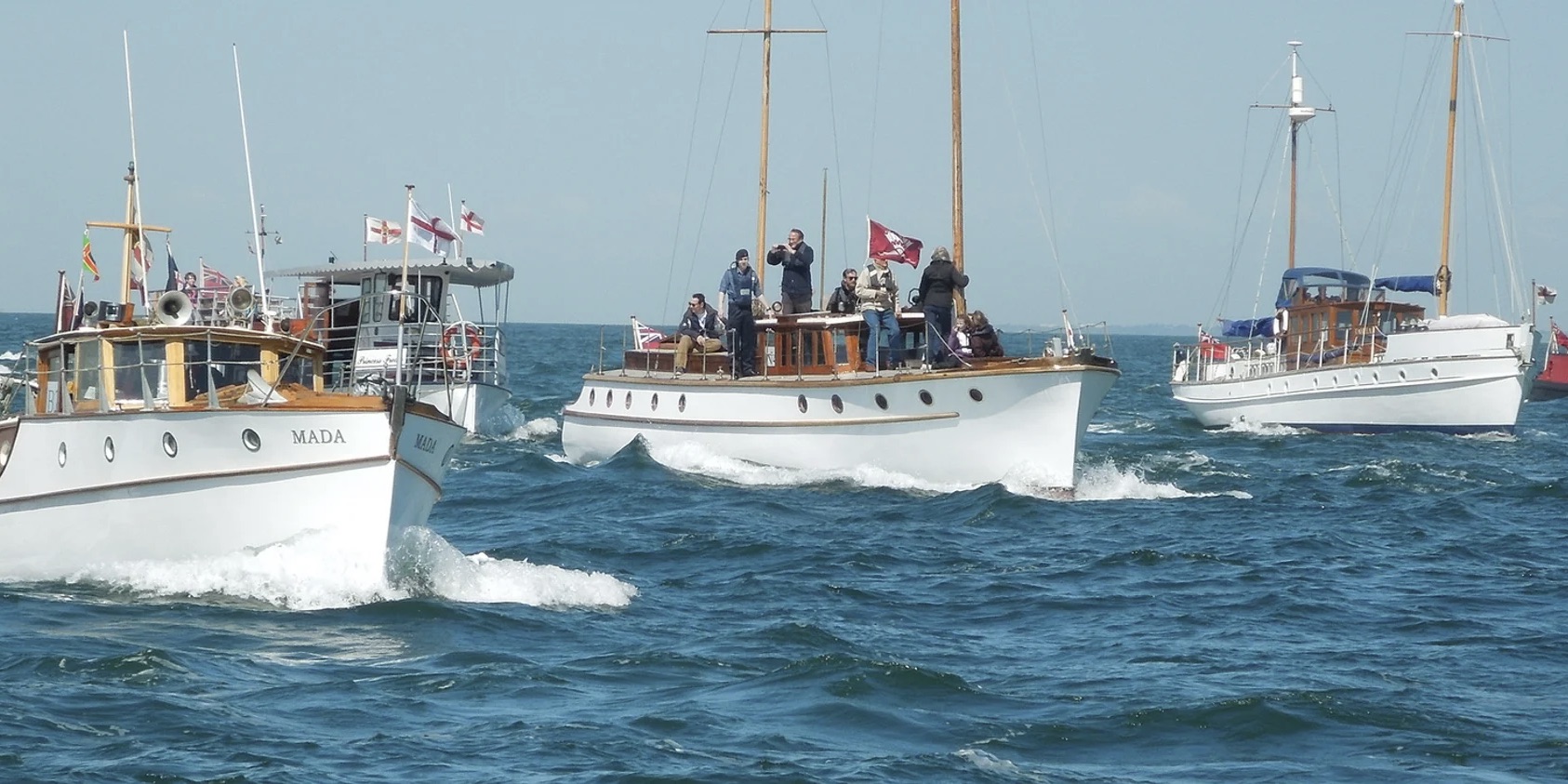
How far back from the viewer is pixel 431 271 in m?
43.0

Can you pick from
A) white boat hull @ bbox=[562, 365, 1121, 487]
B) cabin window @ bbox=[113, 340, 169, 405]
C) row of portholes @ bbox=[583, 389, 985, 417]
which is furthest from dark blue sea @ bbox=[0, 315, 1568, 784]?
row of portholes @ bbox=[583, 389, 985, 417]

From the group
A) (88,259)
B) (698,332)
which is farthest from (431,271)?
(88,259)

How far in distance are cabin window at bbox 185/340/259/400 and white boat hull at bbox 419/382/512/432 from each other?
19.9 metres

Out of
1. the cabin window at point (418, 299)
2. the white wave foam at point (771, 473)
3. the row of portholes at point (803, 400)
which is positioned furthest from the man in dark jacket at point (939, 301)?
the cabin window at point (418, 299)

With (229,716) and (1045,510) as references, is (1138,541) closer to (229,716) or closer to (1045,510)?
(1045,510)

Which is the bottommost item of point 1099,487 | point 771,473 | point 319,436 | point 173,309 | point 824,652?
point 824,652

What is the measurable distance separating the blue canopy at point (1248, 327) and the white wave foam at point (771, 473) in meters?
28.4

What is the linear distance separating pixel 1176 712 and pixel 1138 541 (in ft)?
32.3

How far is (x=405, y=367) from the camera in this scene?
62.3ft

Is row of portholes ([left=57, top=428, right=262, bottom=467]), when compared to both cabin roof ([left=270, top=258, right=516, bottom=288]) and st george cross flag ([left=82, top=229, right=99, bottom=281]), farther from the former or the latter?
cabin roof ([left=270, top=258, right=516, bottom=288])

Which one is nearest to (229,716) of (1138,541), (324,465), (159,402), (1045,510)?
(324,465)

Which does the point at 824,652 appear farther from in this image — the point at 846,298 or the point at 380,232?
the point at 380,232

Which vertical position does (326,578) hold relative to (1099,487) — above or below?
above

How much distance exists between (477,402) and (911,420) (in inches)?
594
